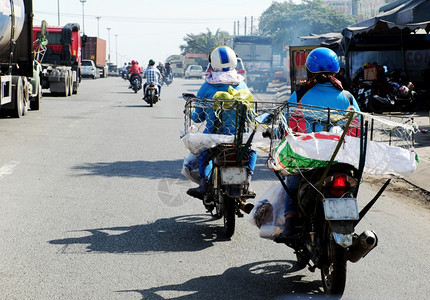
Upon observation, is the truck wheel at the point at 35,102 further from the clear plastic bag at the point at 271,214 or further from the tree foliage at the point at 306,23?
the tree foliage at the point at 306,23

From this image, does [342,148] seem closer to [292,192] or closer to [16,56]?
[292,192]

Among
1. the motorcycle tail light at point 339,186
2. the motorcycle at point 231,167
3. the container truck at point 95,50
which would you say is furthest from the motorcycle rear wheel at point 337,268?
the container truck at point 95,50

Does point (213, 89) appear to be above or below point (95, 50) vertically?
below

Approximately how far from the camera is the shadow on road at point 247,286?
488 cm

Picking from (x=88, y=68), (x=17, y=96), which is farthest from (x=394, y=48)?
(x=88, y=68)

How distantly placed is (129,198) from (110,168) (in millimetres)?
2295

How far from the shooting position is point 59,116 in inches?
778

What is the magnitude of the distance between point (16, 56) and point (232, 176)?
15260mm

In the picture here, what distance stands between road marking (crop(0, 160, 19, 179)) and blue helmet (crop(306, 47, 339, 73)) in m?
5.65

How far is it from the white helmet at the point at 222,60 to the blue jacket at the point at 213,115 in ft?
0.66

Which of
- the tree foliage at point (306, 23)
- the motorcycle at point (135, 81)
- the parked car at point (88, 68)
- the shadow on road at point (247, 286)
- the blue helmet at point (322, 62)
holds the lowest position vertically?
the shadow on road at point (247, 286)

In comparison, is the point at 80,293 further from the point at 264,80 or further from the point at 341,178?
the point at 264,80

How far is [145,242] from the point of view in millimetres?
6344

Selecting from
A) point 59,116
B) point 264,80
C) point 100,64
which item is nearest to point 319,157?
point 59,116
